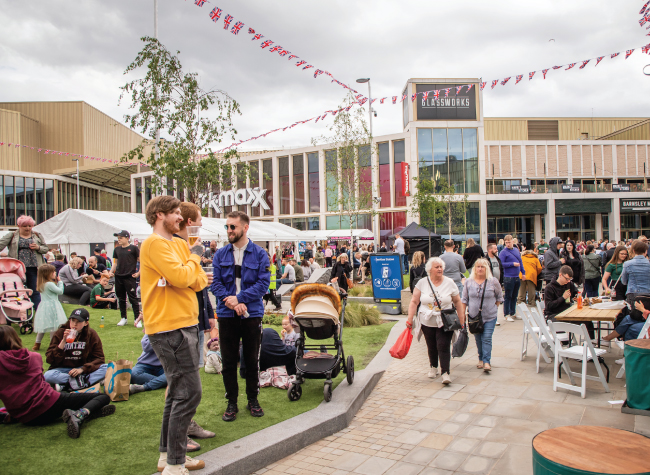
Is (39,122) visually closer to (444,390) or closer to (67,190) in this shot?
(67,190)

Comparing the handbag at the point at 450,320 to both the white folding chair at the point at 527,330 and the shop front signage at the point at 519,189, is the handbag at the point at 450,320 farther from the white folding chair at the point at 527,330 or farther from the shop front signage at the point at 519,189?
the shop front signage at the point at 519,189

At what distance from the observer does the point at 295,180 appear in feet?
155

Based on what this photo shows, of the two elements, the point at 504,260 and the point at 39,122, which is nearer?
the point at 504,260

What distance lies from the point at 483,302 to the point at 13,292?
772 centimetres

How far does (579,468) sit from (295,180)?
45.8 m

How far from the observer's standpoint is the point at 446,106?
133 ft

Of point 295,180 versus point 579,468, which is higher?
point 295,180

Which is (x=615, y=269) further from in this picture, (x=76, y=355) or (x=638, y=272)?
(x=76, y=355)

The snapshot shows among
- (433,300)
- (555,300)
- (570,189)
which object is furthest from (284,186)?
(433,300)

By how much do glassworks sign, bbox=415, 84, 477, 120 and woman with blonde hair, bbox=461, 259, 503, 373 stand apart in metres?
35.9

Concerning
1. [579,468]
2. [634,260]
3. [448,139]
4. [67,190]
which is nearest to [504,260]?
[634,260]

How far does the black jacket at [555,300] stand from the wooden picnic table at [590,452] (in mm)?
5610

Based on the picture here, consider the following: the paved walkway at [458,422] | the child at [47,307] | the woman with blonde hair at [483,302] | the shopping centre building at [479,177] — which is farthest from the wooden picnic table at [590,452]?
the shopping centre building at [479,177]

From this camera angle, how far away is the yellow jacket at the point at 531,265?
482 inches
